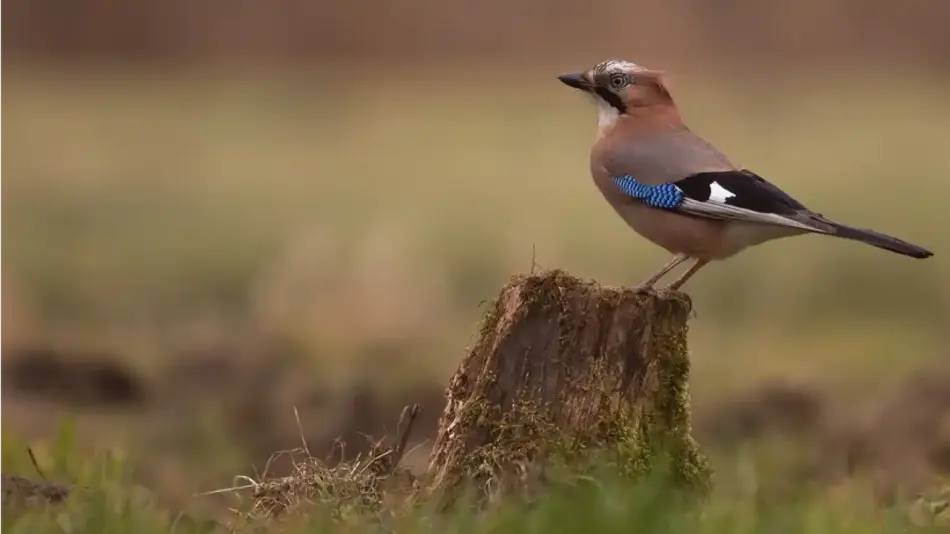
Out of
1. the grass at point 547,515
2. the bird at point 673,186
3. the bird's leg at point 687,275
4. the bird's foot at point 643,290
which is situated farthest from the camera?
the bird's leg at point 687,275

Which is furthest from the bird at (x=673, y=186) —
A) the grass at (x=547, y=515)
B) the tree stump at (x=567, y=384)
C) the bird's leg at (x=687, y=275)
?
the grass at (x=547, y=515)

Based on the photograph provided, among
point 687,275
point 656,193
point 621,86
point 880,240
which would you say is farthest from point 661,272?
point 621,86

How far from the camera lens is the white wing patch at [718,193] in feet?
20.1

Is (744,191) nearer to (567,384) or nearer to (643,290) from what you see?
(643,290)

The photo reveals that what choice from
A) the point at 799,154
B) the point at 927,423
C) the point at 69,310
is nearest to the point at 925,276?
the point at 799,154

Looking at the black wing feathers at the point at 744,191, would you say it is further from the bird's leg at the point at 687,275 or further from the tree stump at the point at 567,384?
the tree stump at the point at 567,384

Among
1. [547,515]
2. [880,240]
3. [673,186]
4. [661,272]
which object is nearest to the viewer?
[547,515]

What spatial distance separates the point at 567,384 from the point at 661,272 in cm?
108

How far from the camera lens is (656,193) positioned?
6.33m

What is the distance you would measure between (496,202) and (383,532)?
20.8ft

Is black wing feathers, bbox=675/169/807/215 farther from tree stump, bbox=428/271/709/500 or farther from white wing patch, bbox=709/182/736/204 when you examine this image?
tree stump, bbox=428/271/709/500

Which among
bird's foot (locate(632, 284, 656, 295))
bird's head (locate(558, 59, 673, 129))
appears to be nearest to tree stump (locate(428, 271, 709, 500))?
bird's foot (locate(632, 284, 656, 295))

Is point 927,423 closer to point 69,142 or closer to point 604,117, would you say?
point 604,117

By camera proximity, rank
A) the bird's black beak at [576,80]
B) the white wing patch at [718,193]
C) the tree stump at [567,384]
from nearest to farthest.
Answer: the tree stump at [567,384]
the white wing patch at [718,193]
the bird's black beak at [576,80]
